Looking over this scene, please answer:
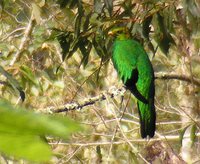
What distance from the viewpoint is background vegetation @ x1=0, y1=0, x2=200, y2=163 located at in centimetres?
312

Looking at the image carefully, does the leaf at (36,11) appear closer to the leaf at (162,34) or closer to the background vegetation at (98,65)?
the background vegetation at (98,65)

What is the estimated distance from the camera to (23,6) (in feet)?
19.4

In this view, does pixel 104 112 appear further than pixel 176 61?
Yes

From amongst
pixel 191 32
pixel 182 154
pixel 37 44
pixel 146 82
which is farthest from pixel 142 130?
pixel 182 154

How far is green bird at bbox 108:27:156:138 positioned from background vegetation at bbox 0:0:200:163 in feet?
0.25

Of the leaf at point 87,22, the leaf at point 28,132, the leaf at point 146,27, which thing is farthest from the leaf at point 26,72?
the leaf at point 28,132

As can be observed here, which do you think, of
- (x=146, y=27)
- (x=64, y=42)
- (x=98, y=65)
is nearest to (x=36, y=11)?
(x=98, y=65)

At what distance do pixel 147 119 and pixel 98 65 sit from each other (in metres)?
1.61

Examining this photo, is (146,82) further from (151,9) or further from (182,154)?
(182,154)

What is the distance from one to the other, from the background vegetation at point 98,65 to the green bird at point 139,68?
0.08 meters

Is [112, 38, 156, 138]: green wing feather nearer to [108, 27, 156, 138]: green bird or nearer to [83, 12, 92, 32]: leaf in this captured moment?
[108, 27, 156, 138]: green bird

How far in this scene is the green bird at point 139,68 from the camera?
365 cm

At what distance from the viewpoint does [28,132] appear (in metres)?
0.17

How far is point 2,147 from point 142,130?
11.6 ft
